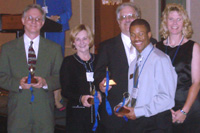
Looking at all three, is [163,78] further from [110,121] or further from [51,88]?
[51,88]

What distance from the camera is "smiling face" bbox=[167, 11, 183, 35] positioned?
7.80 feet

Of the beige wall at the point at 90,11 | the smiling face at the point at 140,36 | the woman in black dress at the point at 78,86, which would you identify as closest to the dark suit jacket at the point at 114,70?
the woman in black dress at the point at 78,86

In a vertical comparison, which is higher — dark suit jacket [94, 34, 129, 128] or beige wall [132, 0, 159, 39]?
beige wall [132, 0, 159, 39]

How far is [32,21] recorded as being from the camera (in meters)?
2.54

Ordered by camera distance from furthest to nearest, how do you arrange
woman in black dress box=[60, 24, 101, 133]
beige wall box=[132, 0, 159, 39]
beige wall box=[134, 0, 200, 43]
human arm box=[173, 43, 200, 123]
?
beige wall box=[132, 0, 159, 39]
beige wall box=[134, 0, 200, 43]
woman in black dress box=[60, 24, 101, 133]
human arm box=[173, 43, 200, 123]

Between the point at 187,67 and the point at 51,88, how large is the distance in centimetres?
114

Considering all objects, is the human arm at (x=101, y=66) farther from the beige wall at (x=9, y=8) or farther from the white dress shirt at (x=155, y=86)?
the beige wall at (x=9, y=8)

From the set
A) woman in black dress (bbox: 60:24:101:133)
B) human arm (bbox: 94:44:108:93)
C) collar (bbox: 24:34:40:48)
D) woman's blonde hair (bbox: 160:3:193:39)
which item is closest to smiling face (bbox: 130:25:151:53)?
human arm (bbox: 94:44:108:93)

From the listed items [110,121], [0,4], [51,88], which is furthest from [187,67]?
[0,4]

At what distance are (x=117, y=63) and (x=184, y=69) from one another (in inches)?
20.3

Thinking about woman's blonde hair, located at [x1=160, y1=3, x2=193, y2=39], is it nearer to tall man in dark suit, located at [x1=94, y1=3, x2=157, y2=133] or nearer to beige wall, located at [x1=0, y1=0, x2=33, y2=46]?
tall man in dark suit, located at [x1=94, y1=3, x2=157, y2=133]

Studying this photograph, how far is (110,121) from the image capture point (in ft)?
7.48

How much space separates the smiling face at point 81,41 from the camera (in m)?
2.69

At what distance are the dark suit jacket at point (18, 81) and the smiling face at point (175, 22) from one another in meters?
1.07
